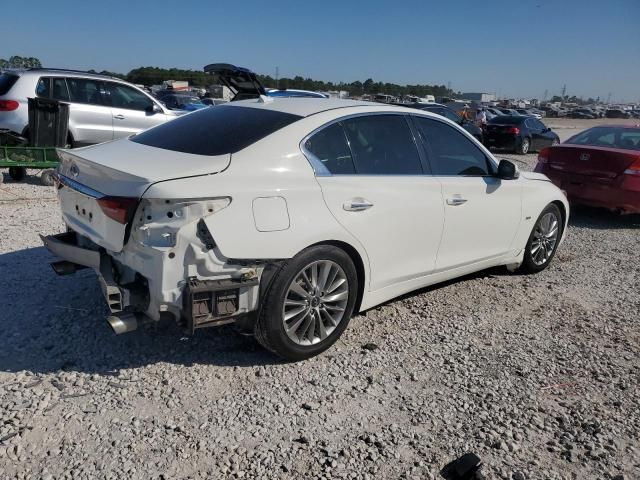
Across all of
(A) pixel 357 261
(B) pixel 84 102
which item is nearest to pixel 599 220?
(A) pixel 357 261

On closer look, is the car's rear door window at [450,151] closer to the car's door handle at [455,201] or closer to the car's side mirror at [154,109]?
the car's door handle at [455,201]

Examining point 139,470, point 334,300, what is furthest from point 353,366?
point 139,470

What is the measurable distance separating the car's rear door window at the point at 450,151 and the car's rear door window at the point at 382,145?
0.60ft

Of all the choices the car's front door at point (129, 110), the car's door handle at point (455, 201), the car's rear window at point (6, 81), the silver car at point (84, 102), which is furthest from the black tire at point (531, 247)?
the car's rear window at point (6, 81)

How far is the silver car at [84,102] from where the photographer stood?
8.97 metres

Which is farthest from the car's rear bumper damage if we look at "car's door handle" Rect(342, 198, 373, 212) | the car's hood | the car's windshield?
the car's windshield

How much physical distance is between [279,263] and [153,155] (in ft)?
3.53

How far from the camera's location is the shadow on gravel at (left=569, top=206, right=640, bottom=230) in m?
8.17

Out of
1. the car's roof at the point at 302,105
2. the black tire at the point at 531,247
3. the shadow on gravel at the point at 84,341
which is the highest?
the car's roof at the point at 302,105

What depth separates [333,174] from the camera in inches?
141

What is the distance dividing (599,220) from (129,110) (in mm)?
8514

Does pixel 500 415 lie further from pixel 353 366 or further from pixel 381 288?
pixel 381 288

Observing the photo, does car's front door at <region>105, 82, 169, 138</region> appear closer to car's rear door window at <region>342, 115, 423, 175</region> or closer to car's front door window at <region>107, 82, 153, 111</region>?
car's front door window at <region>107, 82, 153, 111</region>

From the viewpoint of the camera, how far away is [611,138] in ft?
27.8
